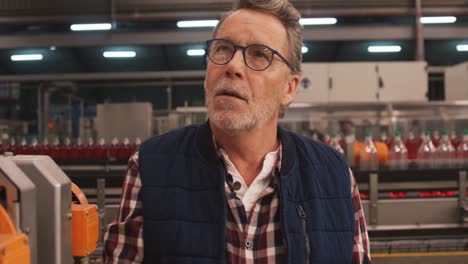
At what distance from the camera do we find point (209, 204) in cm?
101

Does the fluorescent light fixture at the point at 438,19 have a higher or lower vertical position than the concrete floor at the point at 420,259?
higher

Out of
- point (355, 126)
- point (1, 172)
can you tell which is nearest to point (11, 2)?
point (355, 126)

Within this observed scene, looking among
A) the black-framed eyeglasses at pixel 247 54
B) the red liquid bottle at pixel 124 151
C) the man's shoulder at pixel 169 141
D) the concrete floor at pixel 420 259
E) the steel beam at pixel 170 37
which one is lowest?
the concrete floor at pixel 420 259

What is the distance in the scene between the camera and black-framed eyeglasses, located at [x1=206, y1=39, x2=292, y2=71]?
1039mm

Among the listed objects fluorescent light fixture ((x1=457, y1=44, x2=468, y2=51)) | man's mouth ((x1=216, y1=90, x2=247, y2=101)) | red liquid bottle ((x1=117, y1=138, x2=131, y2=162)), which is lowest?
red liquid bottle ((x1=117, y1=138, x2=131, y2=162))

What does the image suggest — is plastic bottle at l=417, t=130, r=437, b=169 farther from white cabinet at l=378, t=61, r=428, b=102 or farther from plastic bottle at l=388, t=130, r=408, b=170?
white cabinet at l=378, t=61, r=428, b=102

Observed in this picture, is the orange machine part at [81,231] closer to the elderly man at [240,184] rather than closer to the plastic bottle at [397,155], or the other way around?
the elderly man at [240,184]

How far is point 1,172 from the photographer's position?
2.45 feet

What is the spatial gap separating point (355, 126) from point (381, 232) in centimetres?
126

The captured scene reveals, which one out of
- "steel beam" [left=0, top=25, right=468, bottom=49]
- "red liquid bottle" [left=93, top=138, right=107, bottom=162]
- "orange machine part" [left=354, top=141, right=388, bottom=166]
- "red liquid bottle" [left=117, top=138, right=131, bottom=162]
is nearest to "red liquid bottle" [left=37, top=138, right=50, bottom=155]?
"red liquid bottle" [left=93, top=138, right=107, bottom=162]

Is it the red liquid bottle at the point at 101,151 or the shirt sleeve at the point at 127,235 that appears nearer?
the shirt sleeve at the point at 127,235

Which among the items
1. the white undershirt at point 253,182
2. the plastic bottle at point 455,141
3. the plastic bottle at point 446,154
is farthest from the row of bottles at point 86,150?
the white undershirt at point 253,182

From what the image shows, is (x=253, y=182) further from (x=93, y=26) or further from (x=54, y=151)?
(x=93, y=26)

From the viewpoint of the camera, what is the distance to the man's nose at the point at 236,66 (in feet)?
3.33
